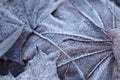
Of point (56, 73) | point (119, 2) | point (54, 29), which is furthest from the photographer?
point (119, 2)

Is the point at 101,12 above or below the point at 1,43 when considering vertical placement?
above

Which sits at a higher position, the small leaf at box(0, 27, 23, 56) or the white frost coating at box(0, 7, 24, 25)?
the white frost coating at box(0, 7, 24, 25)

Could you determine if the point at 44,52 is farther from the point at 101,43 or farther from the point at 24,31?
the point at 101,43

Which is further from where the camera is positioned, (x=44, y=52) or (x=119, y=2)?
(x=119, y=2)

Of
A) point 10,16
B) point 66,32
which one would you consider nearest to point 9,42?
point 10,16

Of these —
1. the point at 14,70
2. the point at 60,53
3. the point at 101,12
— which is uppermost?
the point at 101,12

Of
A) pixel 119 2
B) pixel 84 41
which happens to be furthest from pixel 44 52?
pixel 119 2

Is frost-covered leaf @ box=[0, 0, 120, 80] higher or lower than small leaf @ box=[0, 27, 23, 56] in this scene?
higher

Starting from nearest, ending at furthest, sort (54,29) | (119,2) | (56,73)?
(56,73), (54,29), (119,2)

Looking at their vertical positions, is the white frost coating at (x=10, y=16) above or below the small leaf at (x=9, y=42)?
above

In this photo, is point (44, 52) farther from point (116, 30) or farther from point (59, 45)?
point (116, 30)

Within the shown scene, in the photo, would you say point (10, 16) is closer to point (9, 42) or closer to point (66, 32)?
point (9, 42)
